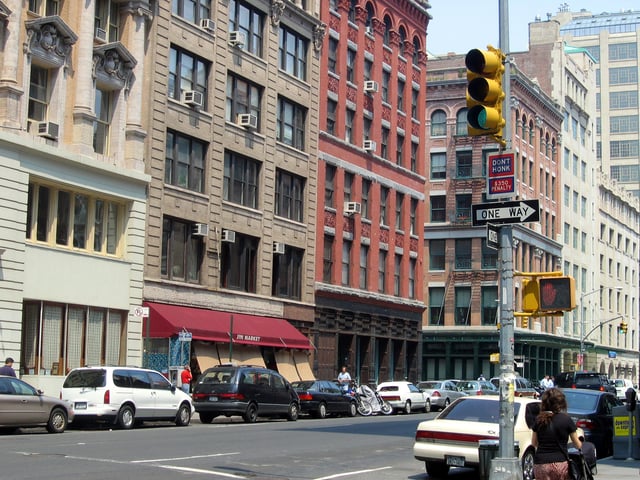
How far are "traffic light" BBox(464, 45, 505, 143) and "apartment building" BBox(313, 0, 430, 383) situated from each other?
124ft

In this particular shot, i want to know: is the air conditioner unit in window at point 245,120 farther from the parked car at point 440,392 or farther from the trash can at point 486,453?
the trash can at point 486,453

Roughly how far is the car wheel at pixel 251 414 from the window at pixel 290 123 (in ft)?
59.7

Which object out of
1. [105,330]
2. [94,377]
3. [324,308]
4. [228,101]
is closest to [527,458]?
[94,377]

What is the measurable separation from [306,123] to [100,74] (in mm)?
15400

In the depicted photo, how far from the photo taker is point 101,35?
37.3m

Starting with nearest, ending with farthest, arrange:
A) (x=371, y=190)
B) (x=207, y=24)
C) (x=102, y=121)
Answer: (x=102, y=121) < (x=207, y=24) < (x=371, y=190)

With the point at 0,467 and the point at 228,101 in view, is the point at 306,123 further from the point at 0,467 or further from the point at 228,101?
the point at 0,467

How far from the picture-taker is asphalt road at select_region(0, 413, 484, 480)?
57.1 feet

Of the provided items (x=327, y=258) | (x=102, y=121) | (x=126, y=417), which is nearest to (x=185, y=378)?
(x=126, y=417)

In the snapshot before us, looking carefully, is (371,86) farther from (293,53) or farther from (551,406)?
(551,406)

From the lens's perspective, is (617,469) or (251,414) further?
(251,414)

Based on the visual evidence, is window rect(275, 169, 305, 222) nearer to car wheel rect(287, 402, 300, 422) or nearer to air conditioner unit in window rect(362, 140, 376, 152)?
air conditioner unit in window rect(362, 140, 376, 152)

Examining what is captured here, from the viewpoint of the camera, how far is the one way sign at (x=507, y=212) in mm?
14156

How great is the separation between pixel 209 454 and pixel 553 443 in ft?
33.2
